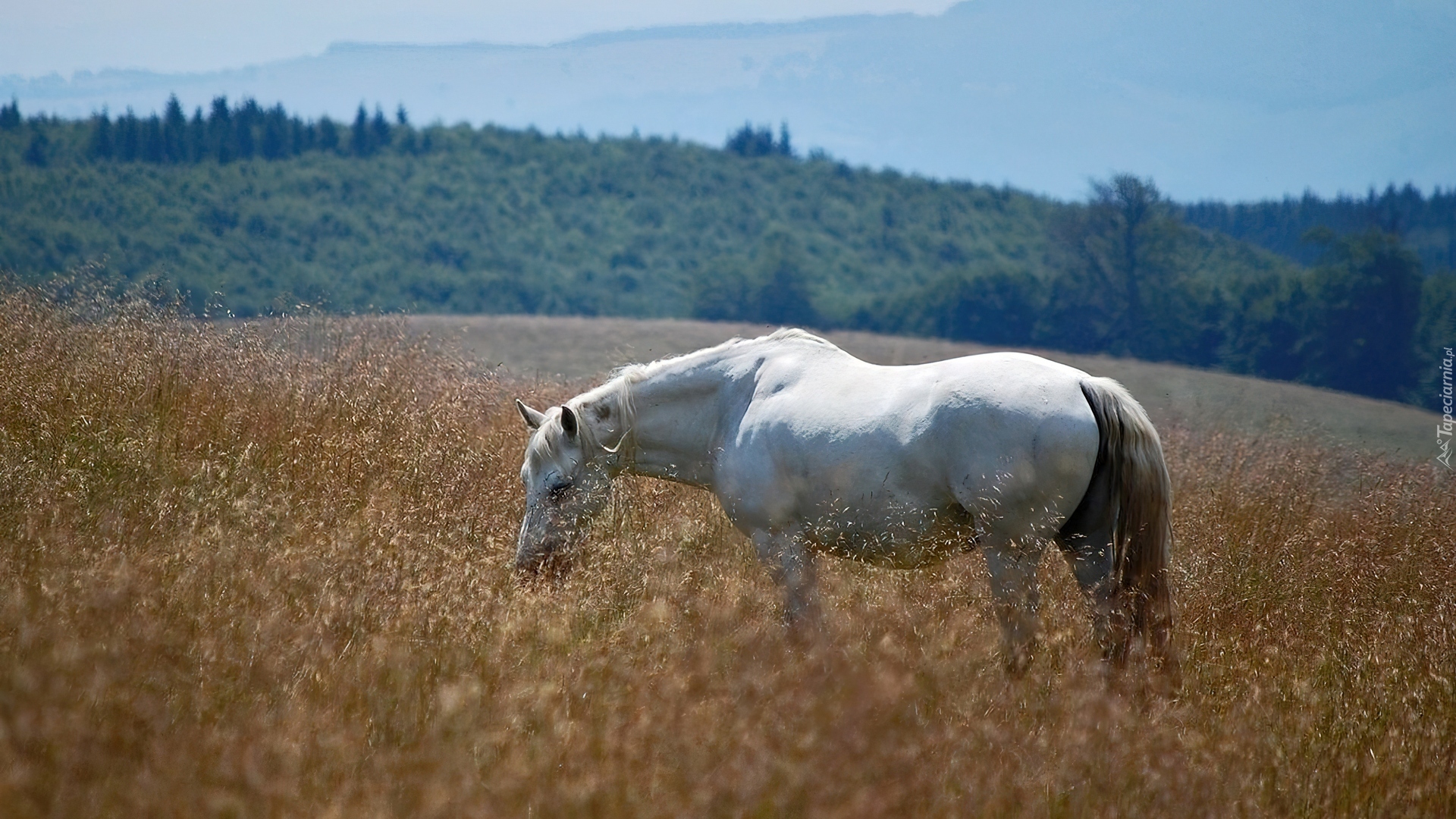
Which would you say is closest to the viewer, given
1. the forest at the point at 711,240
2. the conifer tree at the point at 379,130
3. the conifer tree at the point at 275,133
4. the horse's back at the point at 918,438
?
the horse's back at the point at 918,438

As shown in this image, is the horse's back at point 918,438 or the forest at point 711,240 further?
the forest at point 711,240

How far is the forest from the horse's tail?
110ft

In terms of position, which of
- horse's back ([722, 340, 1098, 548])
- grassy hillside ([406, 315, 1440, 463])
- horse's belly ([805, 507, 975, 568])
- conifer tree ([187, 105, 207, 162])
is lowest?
grassy hillside ([406, 315, 1440, 463])

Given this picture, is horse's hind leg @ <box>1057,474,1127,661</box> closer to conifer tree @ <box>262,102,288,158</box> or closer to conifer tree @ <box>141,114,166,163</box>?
conifer tree @ <box>141,114,166,163</box>

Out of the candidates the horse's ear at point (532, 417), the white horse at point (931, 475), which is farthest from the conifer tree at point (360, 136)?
the white horse at point (931, 475)

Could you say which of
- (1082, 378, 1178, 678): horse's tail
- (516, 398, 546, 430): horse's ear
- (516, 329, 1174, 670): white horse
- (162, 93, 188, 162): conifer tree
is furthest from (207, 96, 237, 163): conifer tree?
(1082, 378, 1178, 678): horse's tail

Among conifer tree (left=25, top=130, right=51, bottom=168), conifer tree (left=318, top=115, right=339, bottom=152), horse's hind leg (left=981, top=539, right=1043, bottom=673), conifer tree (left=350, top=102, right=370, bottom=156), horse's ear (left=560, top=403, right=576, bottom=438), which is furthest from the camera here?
conifer tree (left=350, top=102, right=370, bottom=156)

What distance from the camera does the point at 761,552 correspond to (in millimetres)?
5129

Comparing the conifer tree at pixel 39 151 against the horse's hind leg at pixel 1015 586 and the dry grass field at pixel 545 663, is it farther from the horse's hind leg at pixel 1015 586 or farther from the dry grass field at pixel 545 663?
the horse's hind leg at pixel 1015 586

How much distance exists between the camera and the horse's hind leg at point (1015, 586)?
4352 millimetres

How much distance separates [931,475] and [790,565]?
2.86 ft

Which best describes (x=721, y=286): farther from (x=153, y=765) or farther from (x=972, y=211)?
(x=153, y=765)

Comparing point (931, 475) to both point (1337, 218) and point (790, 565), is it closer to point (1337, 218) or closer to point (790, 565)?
point (790, 565)

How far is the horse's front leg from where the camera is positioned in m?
4.98
